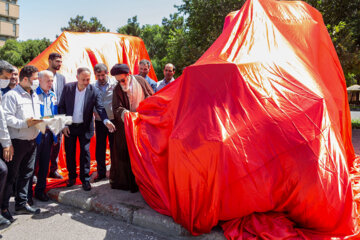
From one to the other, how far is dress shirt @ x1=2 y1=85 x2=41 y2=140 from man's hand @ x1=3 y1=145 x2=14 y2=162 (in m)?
→ 0.24

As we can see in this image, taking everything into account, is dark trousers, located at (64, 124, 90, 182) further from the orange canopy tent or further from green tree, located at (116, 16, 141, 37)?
green tree, located at (116, 16, 141, 37)

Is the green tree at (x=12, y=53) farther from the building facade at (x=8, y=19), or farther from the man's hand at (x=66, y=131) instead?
the man's hand at (x=66, y=131)

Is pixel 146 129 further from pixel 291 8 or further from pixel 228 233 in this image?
pixel 291 8

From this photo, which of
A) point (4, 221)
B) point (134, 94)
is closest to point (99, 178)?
point (134, 94)

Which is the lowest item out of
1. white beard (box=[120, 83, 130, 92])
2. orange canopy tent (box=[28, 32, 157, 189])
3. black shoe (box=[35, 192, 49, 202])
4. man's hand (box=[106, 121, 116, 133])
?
black shoe (box=[35, 192, 49, 202])

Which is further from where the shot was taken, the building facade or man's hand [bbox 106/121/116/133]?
the building facade

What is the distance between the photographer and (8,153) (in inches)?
130

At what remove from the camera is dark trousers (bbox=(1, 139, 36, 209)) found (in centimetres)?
354

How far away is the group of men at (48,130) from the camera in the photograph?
139 inches

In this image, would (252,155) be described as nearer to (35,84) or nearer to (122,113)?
(122,113)

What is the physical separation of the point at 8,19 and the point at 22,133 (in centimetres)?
5902

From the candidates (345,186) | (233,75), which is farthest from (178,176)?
(345,186)

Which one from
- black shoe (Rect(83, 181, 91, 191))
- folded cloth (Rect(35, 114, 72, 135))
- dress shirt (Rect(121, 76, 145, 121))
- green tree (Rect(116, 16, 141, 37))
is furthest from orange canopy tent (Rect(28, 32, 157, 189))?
green tree (Rect(116, 16, 141, 37))

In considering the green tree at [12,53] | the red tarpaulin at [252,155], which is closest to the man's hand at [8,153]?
the red tarpaulin at [252,155]
